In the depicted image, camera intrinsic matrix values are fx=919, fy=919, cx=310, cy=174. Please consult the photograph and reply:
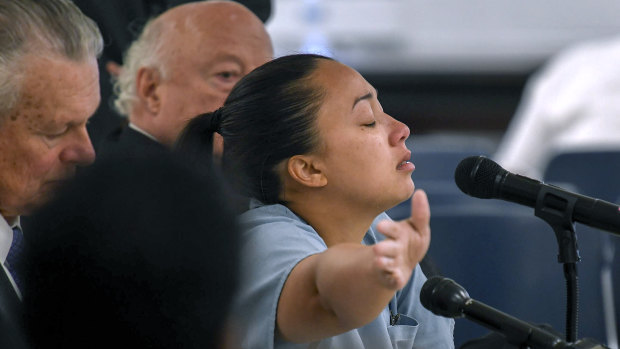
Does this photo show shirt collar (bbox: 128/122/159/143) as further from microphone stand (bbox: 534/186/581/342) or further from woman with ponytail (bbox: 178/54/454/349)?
microphone stand (bbox: 534/186/581/342)

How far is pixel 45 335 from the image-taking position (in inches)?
30.3

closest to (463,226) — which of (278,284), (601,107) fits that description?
(278,284)

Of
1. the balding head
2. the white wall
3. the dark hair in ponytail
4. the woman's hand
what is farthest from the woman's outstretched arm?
the white wall

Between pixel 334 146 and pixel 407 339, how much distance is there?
195mm

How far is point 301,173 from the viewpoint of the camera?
2.64 ft

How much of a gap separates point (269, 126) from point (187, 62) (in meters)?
0.23

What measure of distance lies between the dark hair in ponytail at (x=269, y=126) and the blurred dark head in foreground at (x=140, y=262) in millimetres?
60

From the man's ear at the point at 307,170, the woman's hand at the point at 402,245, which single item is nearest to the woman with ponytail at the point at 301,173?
the man's ear at the point at 307,170

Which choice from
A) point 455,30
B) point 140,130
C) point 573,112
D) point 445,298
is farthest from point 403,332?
point 455,30

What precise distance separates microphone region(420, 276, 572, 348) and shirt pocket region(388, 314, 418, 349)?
0.29ft

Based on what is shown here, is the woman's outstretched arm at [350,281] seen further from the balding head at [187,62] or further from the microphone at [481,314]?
the balding head at [187,62]

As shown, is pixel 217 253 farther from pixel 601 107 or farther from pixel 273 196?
pixel 601 107

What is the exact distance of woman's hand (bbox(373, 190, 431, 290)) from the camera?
2.12 ft

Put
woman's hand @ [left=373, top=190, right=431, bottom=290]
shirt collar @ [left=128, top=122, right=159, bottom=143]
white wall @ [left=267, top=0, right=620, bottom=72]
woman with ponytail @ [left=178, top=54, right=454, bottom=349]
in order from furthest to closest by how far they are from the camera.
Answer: white wall @ [left=267, top=0, right=620, bottom=72], shirt collar @ [left=128, top=122, right=159, bottom=143], woman with ponytail @ [left=178, top=54, right=454, bottom=349], woman's hand @ [left=373, top=190, right=431, bottom=290]
